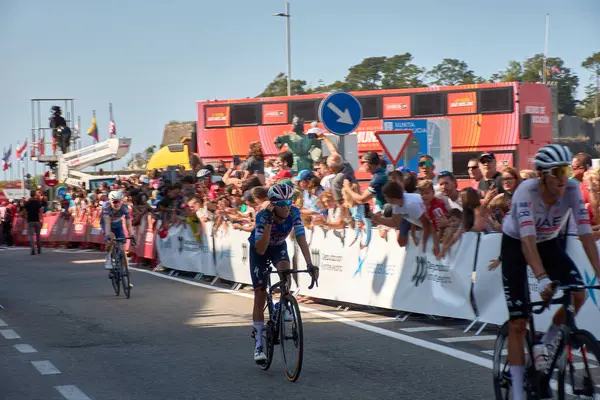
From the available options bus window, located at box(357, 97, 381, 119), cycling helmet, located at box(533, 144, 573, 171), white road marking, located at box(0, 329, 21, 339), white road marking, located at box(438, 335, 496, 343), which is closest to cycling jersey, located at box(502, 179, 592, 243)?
Answer: cycling helmet, located at box(533, 144, 573, 171)

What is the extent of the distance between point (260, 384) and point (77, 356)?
8.32ft

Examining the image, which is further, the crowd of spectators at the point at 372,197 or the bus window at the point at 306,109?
the bus window at the point at 306,109

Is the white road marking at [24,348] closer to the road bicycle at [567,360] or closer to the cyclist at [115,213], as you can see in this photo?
the road bicycle at [567,360]

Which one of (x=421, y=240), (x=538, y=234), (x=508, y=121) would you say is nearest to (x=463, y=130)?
(x=508, y=121)

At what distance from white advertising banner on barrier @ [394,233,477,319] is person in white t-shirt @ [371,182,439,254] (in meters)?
0.21

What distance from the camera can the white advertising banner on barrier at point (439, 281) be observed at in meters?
11.2

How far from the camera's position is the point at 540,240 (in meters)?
6.34

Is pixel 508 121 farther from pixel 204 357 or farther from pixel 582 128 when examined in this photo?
pixel 582 128

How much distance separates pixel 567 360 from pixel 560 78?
352 ft

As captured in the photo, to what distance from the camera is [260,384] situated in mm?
8203

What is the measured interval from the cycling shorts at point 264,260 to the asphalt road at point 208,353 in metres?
0.84

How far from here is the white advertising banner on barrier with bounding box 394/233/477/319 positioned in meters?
11.2

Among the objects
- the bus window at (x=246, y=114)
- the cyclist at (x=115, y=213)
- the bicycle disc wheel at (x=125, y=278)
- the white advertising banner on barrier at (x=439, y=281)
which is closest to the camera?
the white advertising banner on barrier at (x=439, y=281)

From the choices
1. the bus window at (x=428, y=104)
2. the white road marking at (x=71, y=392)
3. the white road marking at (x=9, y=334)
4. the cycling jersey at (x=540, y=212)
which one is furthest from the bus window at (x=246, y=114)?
the cycling jersey at (x=540, y=212)
